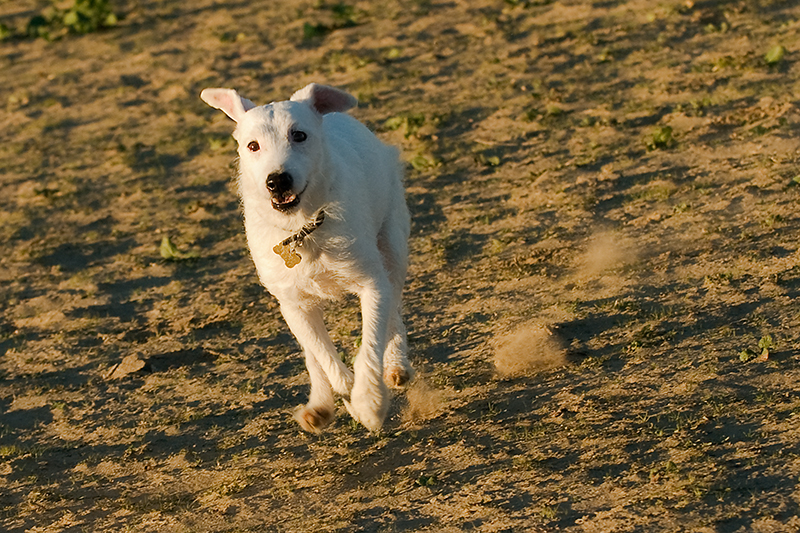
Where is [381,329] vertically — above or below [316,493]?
above

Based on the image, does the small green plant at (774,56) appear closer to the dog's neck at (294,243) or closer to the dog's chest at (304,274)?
the dog's chest at (304,274)

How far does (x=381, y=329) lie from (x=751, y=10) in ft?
26.6

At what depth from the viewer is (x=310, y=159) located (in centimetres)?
546

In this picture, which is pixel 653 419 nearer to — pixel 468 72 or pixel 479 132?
pixel 479 132

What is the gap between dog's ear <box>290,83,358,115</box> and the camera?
586 centimetres

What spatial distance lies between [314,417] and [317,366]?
306 millimetres

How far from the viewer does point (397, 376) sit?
21.7 feet

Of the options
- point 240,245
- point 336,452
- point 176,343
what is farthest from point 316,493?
point 240,245

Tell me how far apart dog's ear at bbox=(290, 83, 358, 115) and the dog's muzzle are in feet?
2.31

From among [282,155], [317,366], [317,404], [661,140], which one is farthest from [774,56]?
[282,155]

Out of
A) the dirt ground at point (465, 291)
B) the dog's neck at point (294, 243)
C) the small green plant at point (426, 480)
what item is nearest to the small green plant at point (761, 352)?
the dirt ground at point (465, 291)

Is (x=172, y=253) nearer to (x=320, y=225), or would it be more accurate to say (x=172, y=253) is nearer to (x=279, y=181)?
(x=320, y=225)

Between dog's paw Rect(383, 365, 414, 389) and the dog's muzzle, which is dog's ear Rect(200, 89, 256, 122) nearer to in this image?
the dog's muzzle

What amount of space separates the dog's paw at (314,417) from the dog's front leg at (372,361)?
0.36 m
